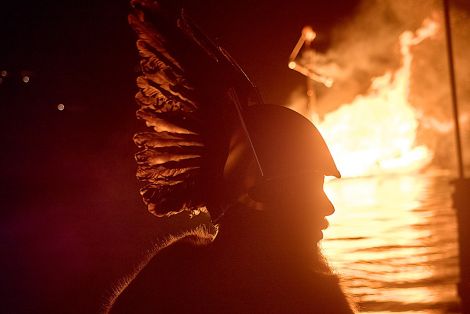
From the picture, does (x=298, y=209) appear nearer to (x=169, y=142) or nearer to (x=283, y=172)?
(x=283, y=172)

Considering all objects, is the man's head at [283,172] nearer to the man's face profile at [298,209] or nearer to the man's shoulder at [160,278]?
the man's face profile at [298,209]

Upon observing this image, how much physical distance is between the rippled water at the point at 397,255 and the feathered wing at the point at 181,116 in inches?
42.3

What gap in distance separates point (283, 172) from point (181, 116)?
38cm

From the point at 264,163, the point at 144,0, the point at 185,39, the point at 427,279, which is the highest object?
the point at 144,0

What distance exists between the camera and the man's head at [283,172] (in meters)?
1.62

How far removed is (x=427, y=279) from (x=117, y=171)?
61.2 feet

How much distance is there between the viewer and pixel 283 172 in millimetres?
1613

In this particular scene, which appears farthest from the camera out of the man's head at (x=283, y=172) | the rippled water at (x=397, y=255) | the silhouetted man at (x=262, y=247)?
the rippled water at (x=397, y=255)

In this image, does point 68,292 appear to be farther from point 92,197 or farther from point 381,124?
point 381,124

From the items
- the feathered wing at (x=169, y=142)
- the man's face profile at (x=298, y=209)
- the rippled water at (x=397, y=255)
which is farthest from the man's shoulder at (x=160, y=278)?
the rippled water at (x=397, y=255)

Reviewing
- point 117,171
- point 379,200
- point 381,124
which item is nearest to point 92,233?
point 117,171

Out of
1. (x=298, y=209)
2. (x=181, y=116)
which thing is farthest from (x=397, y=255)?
(x=181, y=116)

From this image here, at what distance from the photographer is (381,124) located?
28.1 meters

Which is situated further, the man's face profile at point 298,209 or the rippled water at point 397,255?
the rippled water at point 397,255
